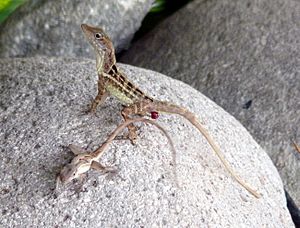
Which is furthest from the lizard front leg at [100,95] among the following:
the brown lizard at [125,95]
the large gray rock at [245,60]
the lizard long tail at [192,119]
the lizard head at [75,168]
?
the large gray rock at [245,60]

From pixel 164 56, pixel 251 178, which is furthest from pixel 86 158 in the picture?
pixel 164 56

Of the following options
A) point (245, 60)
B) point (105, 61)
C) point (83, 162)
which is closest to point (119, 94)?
point (105, 61)

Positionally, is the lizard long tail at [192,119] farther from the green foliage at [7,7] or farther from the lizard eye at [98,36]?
the green foliage at [7,7]

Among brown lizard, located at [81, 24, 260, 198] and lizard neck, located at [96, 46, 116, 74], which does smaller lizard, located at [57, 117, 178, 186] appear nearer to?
brown lizard, located at [81, 24, 260, 198]

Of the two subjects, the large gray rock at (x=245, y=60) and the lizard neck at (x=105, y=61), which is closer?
the lizard neck at (x=105, y=61)

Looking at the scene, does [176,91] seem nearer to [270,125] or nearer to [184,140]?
[184,140]
